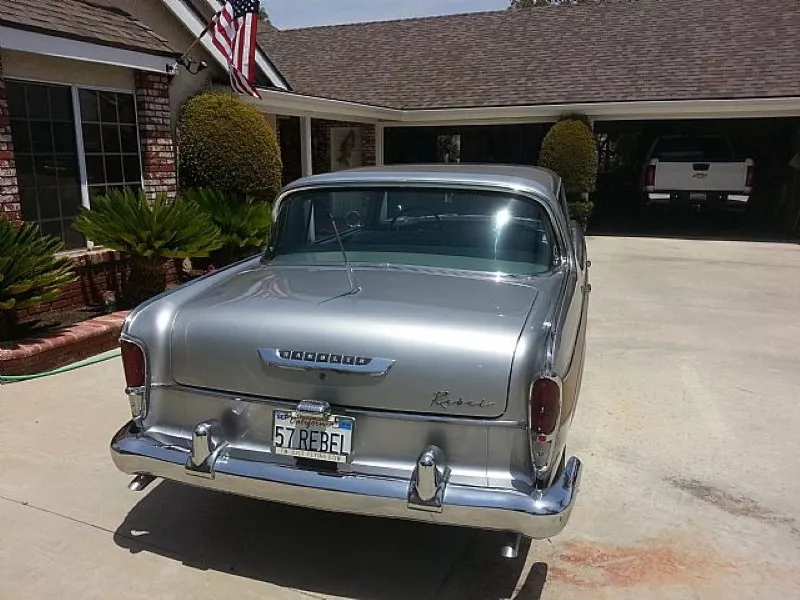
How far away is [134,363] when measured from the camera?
2.88 m

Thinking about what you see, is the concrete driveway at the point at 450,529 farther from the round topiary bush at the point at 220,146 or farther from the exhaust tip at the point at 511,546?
the round topiary bush at the point at 220,146

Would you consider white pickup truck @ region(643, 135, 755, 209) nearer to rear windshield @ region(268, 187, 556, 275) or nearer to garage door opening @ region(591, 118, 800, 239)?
garage door opening @ region(591, 118, 800, 239)

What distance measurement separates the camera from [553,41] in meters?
17.4

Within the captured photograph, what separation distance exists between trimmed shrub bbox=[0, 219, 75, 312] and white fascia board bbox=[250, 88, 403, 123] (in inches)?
199

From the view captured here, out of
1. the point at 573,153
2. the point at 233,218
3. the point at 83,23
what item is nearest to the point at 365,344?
the point at 233,218

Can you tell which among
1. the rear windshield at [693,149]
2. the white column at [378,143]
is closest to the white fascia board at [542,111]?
the white column at [378,143]

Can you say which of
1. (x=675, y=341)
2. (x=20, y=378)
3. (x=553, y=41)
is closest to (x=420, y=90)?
(x=553, y=41)

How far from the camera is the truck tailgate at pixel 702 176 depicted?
48.9 feet

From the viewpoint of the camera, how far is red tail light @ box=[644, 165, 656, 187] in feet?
51.1

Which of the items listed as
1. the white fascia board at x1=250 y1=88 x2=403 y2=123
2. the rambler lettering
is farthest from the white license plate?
the white fascia board at x1=250 y1=88 x2=403 y2=123

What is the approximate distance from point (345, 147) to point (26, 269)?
38.9 ft

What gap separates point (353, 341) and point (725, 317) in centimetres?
623

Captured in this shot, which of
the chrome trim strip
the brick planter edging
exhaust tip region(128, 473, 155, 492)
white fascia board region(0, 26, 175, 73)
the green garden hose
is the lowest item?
the green garden hose

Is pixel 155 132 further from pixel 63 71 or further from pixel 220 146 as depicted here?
pixel 63 71
